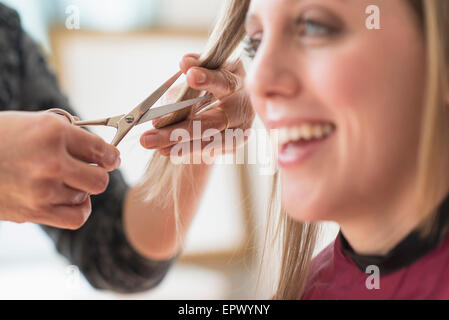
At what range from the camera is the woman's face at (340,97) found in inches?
22.8

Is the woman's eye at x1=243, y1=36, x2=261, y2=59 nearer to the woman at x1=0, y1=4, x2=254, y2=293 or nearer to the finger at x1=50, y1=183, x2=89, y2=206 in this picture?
the woman at x1=0, y1=4, x2=254, y2=293

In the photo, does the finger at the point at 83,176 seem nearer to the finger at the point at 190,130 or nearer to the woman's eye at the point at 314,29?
the finger at the point at 190,130

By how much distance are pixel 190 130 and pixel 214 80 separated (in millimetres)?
106

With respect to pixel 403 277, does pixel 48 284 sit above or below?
below

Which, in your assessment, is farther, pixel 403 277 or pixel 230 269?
pixel 230 269

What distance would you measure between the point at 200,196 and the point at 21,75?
523mm

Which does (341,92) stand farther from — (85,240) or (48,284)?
(48,284)

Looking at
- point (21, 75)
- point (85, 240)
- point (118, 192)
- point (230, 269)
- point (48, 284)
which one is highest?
point (21, 75)

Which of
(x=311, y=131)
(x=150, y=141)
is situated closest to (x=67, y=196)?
(x=150, y=141)

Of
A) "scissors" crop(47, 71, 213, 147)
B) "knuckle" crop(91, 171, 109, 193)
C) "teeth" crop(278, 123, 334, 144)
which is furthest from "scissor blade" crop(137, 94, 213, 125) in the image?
"teeth" crop(278, 123, 334, 144)

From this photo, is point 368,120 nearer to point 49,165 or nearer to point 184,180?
point 49,165

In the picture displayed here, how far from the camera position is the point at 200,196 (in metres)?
1.13

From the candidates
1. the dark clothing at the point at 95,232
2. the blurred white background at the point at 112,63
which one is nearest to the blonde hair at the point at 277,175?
the dark clothing at the point at 95,232
